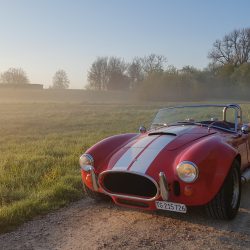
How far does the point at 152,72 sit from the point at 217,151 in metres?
58.9

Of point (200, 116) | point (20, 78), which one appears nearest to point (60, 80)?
point (20, 78)

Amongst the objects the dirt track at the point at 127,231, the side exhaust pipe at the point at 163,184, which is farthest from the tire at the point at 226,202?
the side exhaust pipe at the point at 163,184

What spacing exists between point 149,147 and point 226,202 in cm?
115

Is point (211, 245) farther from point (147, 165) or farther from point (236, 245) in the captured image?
point (147, 165)

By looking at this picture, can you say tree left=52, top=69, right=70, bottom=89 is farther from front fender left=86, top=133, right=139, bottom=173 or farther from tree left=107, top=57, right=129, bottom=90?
front fender left=86, top=133, right=139, bottom=173

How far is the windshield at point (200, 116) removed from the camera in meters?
6.36

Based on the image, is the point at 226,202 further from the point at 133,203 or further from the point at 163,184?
the point at 133,203

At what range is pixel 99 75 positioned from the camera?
302 ft

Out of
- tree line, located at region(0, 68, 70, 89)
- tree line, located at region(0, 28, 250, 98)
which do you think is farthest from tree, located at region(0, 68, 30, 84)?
tree line, located at region(0, 28, 250, 98)

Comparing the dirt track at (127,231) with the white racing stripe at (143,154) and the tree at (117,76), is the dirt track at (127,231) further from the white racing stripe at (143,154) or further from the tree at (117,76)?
the tree at (117,76)

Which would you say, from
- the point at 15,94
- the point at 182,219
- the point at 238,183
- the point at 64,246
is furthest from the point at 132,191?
the point at 15,94

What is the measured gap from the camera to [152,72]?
206 ft

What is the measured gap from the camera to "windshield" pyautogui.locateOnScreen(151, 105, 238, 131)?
6.36 metres

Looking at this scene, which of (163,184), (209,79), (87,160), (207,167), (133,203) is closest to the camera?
A: (163,184)
